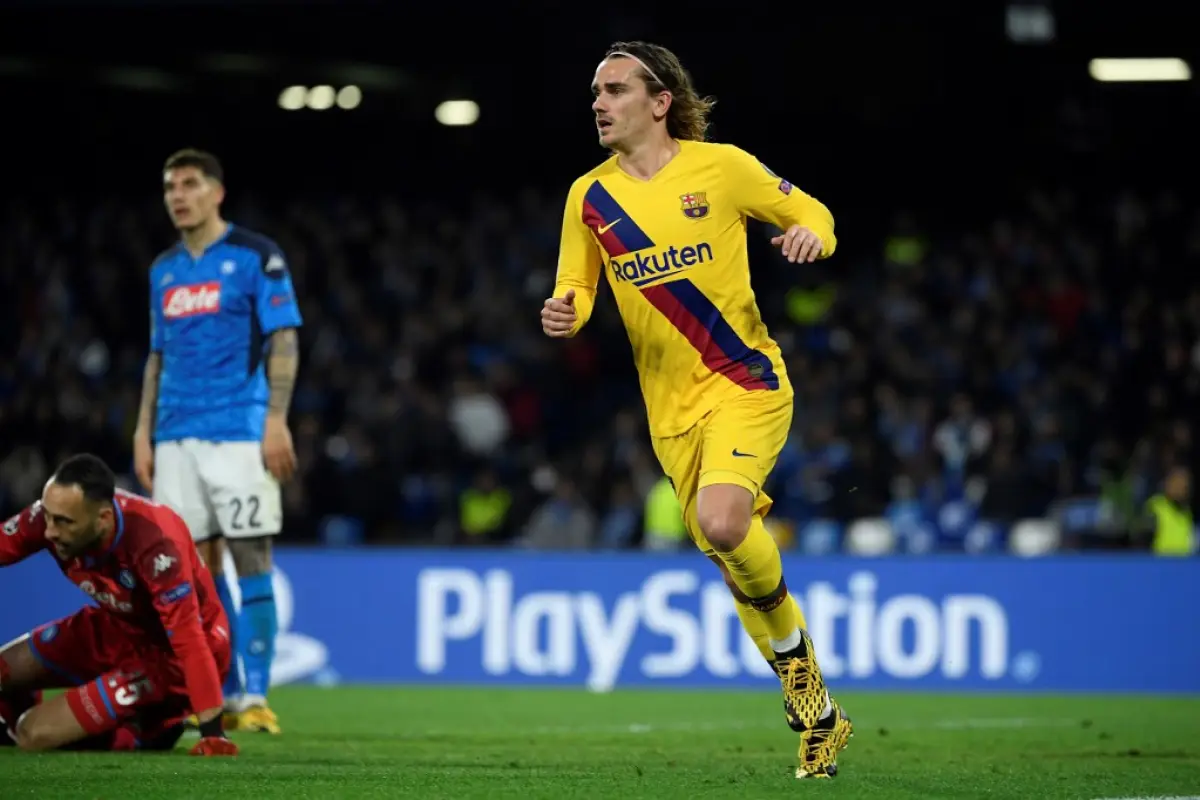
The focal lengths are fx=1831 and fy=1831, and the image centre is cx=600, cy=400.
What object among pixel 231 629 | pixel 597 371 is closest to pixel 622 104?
pixel 231 629

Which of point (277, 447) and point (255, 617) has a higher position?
point (277, 447)

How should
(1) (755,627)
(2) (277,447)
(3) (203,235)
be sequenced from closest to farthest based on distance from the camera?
(1) (755,627), (2) (277,447), (3) (203,235)

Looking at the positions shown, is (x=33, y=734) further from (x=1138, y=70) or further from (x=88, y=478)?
(x=1138, y=70)

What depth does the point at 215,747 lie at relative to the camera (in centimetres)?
715

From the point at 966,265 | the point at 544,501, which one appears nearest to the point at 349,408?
the point at 544,501

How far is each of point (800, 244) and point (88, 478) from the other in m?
2.91

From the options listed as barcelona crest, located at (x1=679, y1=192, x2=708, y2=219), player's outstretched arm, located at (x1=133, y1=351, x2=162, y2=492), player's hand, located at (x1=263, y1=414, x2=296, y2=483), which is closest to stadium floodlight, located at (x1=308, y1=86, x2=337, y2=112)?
player's outstretched arm, located at (x1=133, y1=351, x2=162, y2=492)

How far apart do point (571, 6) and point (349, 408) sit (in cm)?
567

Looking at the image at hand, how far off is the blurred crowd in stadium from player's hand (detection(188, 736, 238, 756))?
9.28 meters

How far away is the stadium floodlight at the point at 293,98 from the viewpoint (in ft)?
88.1

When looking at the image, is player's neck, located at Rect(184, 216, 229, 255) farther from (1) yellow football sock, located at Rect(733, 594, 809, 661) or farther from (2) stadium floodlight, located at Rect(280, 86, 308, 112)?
(2) stadium floodlight, located at Rect(280, 86, 308, 112)

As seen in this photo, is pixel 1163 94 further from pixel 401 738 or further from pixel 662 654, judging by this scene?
pixel 401 738

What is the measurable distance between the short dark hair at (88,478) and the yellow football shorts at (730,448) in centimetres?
216

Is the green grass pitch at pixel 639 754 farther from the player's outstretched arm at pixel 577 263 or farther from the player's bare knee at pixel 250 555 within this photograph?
the player's outstretched arm at pixel 577 263
